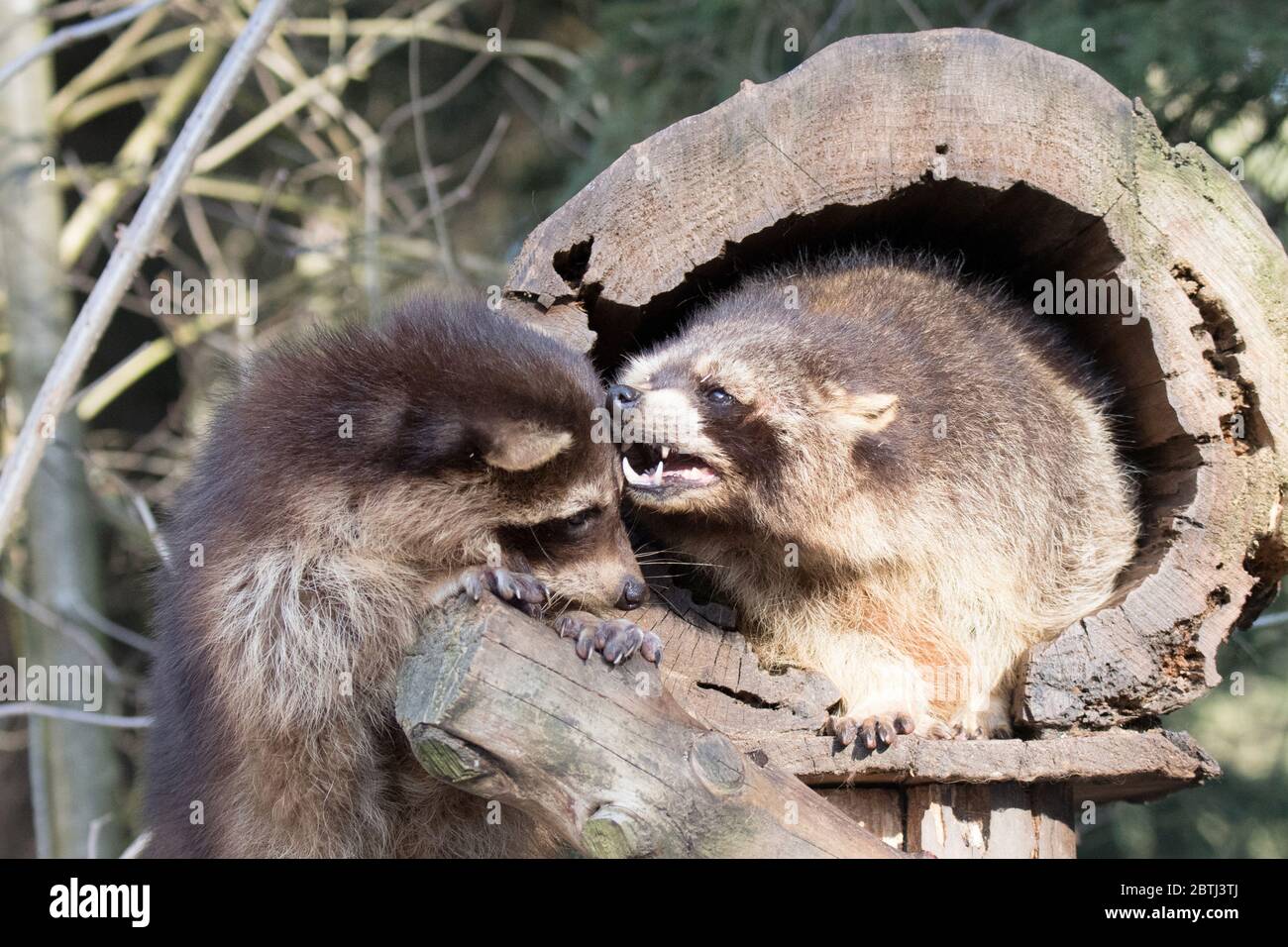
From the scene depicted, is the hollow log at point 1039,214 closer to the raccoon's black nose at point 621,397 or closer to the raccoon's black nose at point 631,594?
the raccoon's black nose at point 621,397

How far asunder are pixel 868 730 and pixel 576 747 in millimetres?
1017

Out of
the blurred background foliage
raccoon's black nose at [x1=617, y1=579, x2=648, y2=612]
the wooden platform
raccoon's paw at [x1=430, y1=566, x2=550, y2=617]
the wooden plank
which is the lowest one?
the wooden plank

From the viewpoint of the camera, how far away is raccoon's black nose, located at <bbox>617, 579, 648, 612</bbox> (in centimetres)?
349

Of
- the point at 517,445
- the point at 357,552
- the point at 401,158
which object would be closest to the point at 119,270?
the point at 357,552

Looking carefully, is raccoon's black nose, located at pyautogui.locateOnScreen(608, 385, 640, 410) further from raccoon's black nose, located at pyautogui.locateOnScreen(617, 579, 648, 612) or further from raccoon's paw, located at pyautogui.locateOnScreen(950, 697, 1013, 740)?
raccoon's paw, located at pyautogui.locateOnScreen(950, 697, 1013, 740)

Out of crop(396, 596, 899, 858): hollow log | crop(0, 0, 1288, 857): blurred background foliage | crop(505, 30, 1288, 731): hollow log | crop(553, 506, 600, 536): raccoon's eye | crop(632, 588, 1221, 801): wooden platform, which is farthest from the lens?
crop(0, 0, 1288, 857): blurred background foliage

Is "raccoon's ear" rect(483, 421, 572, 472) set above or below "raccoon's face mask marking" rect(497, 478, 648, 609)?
above

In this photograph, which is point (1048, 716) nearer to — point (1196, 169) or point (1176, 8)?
point (1196, 169)

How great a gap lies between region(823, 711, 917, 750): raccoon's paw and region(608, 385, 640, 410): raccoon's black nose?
3.33 ft

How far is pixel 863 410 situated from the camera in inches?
157

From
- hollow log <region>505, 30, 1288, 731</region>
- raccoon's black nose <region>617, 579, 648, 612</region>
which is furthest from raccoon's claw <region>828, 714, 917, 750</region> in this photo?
raccoon's black nose <region>617, 579, 648, 612</region>

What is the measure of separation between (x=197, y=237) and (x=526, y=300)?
3959 mm

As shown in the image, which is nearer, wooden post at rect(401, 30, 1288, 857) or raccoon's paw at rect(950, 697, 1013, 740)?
wooden post at rect(401, 30, 1288, 857)

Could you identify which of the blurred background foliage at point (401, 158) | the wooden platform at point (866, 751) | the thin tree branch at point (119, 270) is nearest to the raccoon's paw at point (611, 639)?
the wooden platform at point (866, 751)
